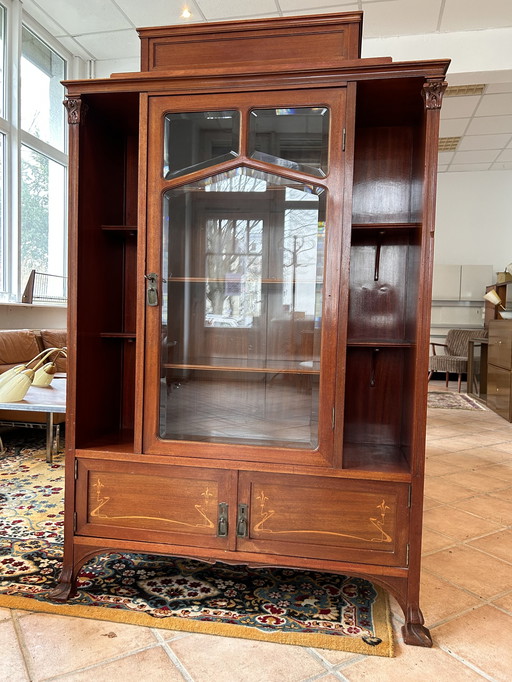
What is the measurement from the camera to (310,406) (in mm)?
1697

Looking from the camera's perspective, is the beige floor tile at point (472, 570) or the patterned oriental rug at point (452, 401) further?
the patterned oriental rug at point (452, 401)

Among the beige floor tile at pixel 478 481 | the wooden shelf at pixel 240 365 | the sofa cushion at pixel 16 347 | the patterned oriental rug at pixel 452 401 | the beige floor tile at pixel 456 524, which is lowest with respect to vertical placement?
the patterned oriental rug at pixel 452 401

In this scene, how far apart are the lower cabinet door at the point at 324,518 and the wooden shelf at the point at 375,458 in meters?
0.05

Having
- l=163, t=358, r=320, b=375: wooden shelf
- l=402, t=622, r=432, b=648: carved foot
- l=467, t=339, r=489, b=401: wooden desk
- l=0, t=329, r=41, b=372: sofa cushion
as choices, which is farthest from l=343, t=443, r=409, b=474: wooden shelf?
l=467, t=339, r=489, b=401: wooden desk

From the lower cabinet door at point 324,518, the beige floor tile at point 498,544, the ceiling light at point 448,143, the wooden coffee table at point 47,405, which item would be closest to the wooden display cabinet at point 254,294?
the lower cabinet door at point 324,518

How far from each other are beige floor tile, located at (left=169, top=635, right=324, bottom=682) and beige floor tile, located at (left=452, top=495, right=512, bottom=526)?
5.23ft

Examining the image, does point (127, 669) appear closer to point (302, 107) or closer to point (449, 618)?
point (449, 618)

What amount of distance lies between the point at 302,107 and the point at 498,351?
521cm

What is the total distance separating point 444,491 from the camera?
304cm

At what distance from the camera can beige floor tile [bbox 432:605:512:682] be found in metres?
1.46

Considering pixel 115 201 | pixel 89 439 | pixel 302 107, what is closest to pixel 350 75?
pixel 302 107

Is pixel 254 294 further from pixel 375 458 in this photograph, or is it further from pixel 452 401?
pixel 452 401

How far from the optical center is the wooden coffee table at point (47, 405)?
2945 mm

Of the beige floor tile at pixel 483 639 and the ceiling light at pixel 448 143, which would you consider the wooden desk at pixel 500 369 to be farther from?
the beige floor tile at pixel 483 639
